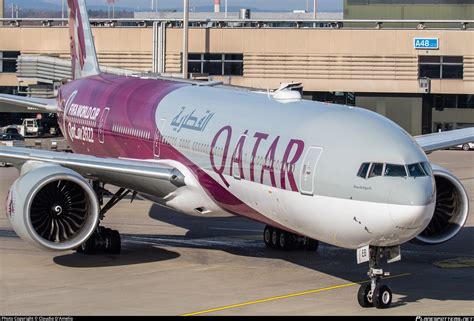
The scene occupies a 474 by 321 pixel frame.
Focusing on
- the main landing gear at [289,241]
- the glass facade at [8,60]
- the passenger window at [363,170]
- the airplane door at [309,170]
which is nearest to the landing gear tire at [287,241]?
the main landing gear at [289,241]

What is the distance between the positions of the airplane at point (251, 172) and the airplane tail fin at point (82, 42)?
13.7ft

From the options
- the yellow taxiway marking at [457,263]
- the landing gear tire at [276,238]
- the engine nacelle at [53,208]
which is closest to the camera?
the engine nacelle at [53,208]

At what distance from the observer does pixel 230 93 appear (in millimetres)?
31359

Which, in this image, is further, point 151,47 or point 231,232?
point 151,47

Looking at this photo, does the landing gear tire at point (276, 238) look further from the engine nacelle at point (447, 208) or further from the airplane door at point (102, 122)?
the airplane door at point (102, 122)

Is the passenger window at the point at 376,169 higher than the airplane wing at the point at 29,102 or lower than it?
higher

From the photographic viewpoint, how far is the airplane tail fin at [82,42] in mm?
42438

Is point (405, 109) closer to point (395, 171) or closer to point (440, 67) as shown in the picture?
point (440, 67)

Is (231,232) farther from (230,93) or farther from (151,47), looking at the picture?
(151,47)

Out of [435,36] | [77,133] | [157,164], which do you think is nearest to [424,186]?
[157,164]

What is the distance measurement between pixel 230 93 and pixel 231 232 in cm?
647

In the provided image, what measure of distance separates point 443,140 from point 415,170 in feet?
35.4

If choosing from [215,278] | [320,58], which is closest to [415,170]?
[215,278]

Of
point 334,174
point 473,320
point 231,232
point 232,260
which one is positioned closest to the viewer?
point 473,320
